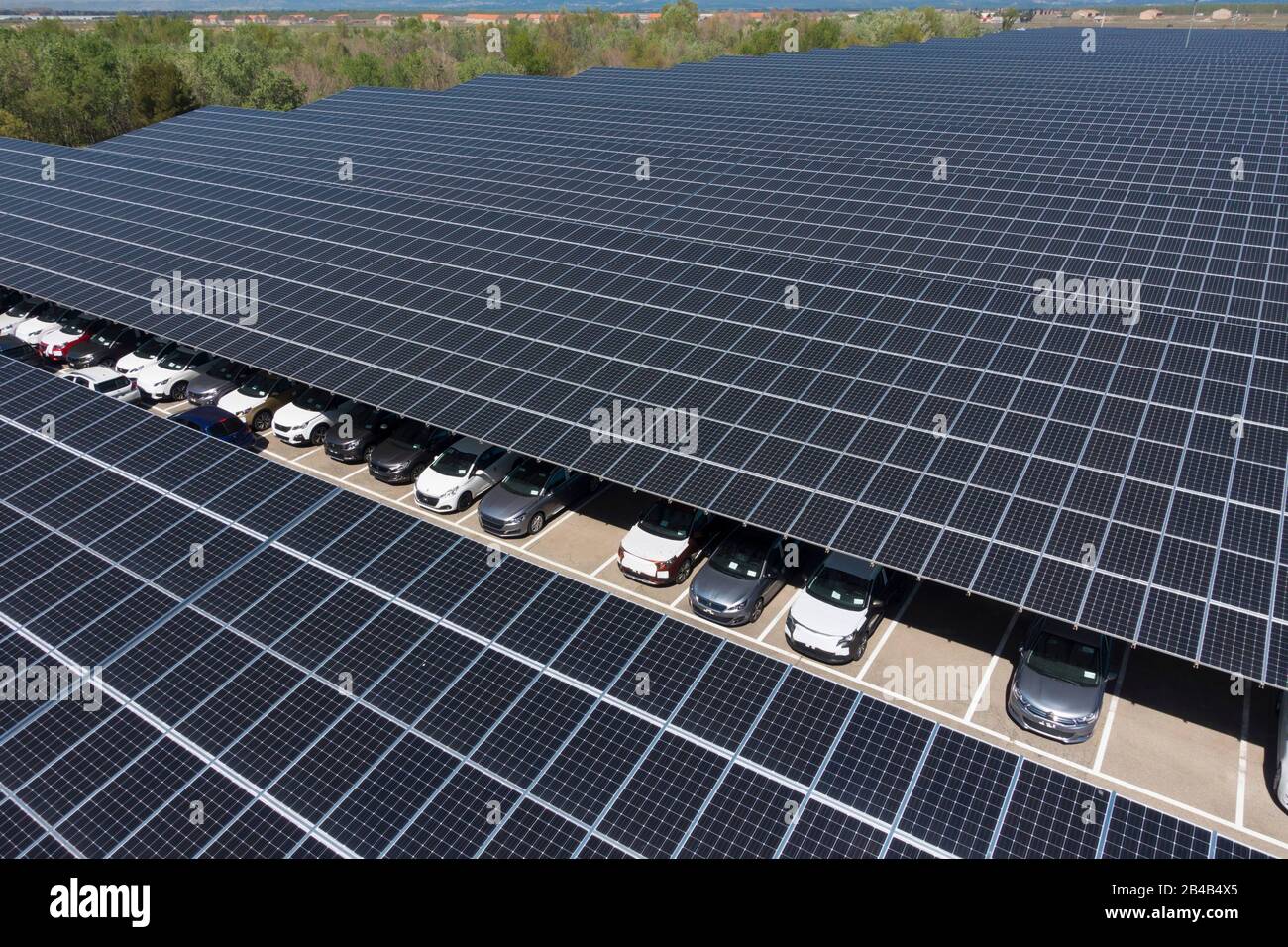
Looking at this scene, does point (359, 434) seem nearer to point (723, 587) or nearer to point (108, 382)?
point (108, 382)

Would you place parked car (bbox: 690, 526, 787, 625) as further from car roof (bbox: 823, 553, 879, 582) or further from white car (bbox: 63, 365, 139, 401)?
white car (bbox: 63, 365, 139, 401)

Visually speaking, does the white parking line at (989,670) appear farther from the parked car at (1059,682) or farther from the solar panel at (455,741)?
the solar panel at (455,741)

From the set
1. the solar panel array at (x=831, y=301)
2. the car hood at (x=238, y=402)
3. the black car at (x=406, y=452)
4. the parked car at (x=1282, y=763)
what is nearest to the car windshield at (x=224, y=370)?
the car hood at (x=238, y=402)

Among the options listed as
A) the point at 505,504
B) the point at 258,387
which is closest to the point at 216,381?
the point at 258,387

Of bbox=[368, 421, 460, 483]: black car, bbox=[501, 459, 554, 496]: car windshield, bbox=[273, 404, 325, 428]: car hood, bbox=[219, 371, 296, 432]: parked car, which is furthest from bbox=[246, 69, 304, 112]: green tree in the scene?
bbox=[501, 459, 554, 496]: car windshield

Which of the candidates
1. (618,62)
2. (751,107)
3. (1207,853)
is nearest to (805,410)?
(1207,853)
